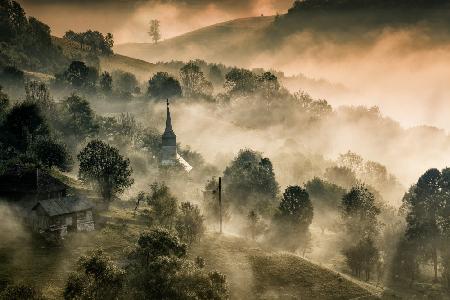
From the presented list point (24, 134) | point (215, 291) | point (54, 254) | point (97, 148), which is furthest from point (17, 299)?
point (24, 134)

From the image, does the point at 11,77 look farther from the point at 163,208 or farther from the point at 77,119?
the point at 163,208

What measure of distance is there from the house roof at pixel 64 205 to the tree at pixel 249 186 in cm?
4526

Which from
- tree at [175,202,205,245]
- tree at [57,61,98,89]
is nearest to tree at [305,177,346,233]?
tree at [175,202,205,245]

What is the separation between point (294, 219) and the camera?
10300 centimetres

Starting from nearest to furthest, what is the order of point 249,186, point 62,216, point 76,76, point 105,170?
1. point 62,216
2. point 105,170
3. point 249,186
4. point 76,76

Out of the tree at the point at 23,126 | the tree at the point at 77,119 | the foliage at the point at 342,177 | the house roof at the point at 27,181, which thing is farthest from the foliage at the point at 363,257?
the tree at the point at 77,119

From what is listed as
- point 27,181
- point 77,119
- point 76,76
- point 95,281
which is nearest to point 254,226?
point 27,181

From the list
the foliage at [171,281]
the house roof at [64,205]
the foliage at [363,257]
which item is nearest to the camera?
the foliage at [171,281]

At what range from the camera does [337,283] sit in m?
75.7

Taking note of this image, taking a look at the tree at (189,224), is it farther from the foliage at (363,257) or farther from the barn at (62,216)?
the foliage at (363,257)

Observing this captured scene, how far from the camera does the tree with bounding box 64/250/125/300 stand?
4700cm

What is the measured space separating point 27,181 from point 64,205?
8.86 m

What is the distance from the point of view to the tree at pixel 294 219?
333ft

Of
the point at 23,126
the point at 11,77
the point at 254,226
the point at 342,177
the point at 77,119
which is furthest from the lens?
the point at 11,77
